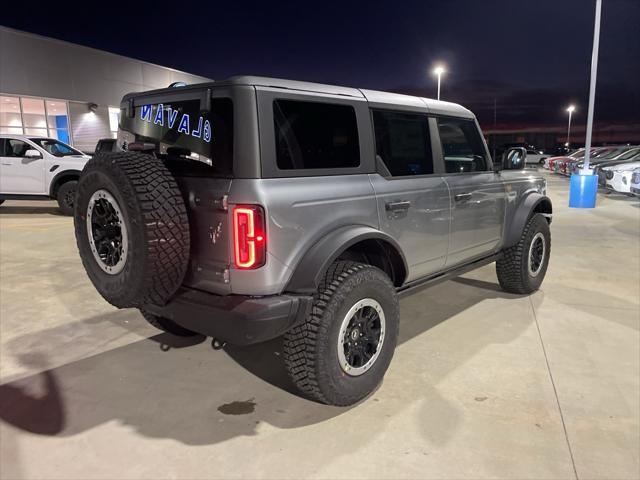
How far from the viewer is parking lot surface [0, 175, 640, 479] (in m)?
2.47

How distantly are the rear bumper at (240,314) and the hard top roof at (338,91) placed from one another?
1.14m

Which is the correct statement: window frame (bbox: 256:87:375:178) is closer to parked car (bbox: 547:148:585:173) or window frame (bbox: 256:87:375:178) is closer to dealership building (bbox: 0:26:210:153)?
dealership building (bbox: 0:26:210:153)

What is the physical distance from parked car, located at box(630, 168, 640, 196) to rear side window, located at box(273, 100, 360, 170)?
483 inches

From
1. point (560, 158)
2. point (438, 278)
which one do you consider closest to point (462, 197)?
point (438, 278)

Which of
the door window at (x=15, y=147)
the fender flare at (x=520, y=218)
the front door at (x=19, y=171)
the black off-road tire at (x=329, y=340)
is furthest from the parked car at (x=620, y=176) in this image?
the door window at (x=15, y=147)

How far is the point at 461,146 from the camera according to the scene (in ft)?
13.9

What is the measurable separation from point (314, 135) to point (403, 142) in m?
0.95

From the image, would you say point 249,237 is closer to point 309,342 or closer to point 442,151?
point 309,342

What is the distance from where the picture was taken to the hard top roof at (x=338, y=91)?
2.58m

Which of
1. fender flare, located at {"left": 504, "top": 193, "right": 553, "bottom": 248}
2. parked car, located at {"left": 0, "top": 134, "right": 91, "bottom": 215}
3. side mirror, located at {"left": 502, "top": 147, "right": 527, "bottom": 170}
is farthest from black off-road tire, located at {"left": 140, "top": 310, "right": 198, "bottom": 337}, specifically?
parked car, located at {"left": 0, "top": 134, "right": 91, "bottom": 215}

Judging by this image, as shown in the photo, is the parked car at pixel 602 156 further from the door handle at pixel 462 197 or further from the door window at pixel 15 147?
the door window at pixel 15 147

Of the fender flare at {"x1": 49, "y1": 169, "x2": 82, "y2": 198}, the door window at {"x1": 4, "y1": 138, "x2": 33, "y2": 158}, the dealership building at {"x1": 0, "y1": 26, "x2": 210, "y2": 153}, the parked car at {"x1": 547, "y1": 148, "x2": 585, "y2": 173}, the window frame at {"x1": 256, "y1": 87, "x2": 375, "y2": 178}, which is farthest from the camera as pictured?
the parked car at {"x1": 547, "y1": 148, "x2": 585, "y2": 173}

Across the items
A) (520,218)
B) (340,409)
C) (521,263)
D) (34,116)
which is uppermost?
(34,116)

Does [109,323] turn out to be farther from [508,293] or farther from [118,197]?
[508,293]
